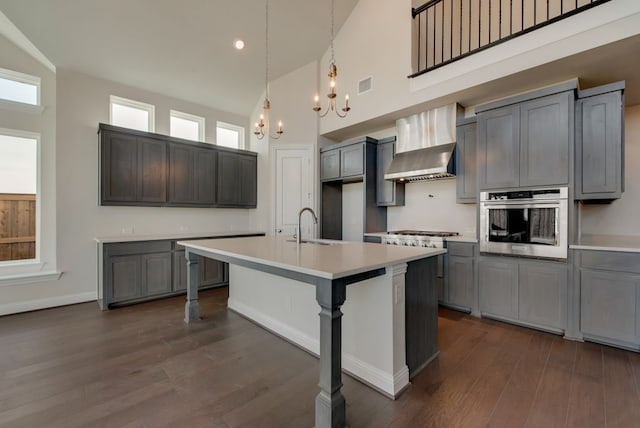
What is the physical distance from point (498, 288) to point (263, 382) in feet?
9.32

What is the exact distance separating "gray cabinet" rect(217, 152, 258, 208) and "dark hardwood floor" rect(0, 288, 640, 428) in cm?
283

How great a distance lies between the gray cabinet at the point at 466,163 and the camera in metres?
3.74

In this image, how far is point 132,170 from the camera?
14.2 feet

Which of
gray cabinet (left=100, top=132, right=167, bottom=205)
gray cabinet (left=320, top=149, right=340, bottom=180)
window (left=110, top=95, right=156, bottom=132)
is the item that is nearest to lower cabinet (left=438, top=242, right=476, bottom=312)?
gray cabinet (left=320, top=149, right=340, bottom=180)

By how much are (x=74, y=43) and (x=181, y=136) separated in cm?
185

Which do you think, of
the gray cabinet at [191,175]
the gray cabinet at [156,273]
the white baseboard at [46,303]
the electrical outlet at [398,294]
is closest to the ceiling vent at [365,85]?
the gray cabinet at [191,175]

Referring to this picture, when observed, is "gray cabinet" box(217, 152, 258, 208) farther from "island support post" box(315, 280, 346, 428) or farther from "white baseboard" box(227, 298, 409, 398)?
"island support post" box(315, 280, 346, 428)

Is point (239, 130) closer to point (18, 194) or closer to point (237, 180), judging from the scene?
point (237, 180)

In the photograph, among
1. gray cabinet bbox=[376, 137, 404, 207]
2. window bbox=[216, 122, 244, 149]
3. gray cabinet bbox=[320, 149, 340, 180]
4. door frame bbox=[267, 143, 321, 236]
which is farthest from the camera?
window bbox=[216, 122, 244, 149]

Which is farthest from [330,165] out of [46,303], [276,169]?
[46,303]

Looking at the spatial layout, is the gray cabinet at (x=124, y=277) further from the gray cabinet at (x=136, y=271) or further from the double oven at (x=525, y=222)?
the double oven at (x=525, y=222)

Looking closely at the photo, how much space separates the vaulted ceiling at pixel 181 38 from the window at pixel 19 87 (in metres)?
0.42

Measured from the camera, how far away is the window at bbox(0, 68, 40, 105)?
370 cm

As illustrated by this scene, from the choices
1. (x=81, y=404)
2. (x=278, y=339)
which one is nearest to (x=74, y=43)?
(x=81, y=404)
